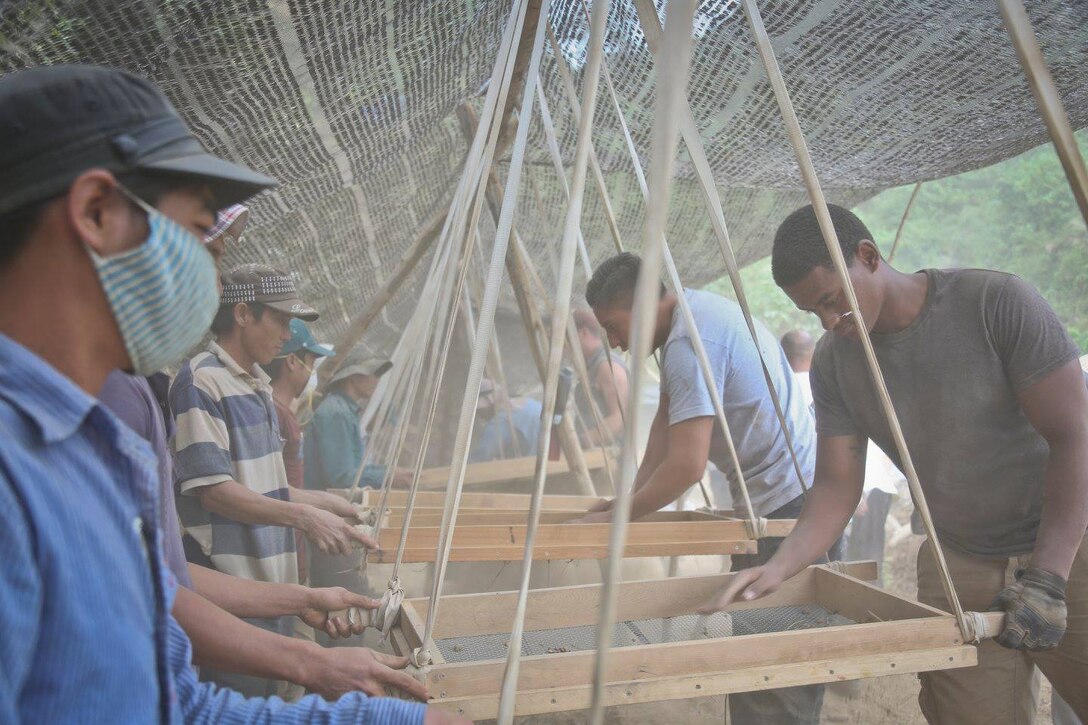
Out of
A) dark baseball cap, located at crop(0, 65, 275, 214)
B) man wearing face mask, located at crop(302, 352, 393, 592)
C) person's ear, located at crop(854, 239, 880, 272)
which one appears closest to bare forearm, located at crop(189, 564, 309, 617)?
dark baseball cap, located at crop(0, 65, 275, 214)

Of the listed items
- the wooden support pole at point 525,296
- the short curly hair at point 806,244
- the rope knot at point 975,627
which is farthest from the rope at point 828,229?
the wooden support pole at point 525,296

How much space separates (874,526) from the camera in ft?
17.7

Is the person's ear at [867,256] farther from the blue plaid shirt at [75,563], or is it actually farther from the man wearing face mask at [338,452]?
the man wearing face mask at [338,452]

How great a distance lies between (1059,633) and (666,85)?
4.16 feet

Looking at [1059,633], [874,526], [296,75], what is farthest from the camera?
[874,526]

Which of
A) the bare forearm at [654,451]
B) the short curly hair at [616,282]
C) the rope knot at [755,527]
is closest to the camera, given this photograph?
the rope knot at [755,527]

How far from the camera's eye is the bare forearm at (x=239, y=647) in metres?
1.11

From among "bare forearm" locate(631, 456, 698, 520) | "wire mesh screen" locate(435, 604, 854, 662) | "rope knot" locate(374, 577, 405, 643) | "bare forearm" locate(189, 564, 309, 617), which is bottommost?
"wire mesh screen" locate(435, 604, 854, 662)

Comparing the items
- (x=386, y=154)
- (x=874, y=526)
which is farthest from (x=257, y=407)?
(x=874, y=526)

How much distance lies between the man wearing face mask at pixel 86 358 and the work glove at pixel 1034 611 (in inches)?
53.1

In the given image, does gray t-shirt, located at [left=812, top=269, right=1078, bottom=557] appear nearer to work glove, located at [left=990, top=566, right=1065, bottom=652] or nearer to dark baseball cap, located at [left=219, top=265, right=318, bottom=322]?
work glove, located at [left=990, top=566, right=1065, bottom=652]

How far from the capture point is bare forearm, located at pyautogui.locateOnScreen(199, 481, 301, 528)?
5.95 ft

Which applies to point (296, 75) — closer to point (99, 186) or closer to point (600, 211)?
point (99, 186)

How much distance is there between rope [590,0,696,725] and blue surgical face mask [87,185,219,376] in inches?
17.0
